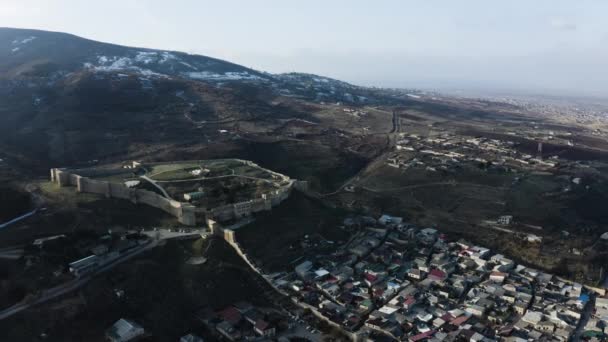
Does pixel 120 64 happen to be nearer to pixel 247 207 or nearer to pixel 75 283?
pixel 247 207

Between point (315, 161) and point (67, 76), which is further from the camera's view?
point (67, 76)

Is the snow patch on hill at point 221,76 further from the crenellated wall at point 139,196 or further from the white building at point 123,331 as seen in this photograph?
the white building at point 123,331

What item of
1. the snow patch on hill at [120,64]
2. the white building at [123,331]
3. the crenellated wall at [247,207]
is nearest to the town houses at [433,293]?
the crenellated wall at [247,207]

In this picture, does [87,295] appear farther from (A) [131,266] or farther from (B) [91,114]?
(B) [91,114]

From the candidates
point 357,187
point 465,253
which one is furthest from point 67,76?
point 465,253

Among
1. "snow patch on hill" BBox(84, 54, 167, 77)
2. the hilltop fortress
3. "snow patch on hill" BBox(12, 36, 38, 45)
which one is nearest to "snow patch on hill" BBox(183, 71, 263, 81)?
"snow patch on hill" BBox(84, 54, 167, 77)

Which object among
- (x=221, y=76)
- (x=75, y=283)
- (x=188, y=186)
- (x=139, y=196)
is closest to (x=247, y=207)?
(x=188, y=186)

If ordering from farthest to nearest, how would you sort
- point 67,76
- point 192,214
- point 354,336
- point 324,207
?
1. point 67,76
2. point 324,207
3. point 192,214
4. point 354,336

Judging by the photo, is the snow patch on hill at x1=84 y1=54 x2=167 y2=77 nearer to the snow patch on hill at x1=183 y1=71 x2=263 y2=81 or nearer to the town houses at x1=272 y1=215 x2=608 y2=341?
the snow patch on hill at x1=183 y1=71 x2=263 y2=81

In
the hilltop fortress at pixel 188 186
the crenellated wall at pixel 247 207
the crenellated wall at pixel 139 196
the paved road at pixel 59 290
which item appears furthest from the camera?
the hilltop fortress at pixel 188 186
